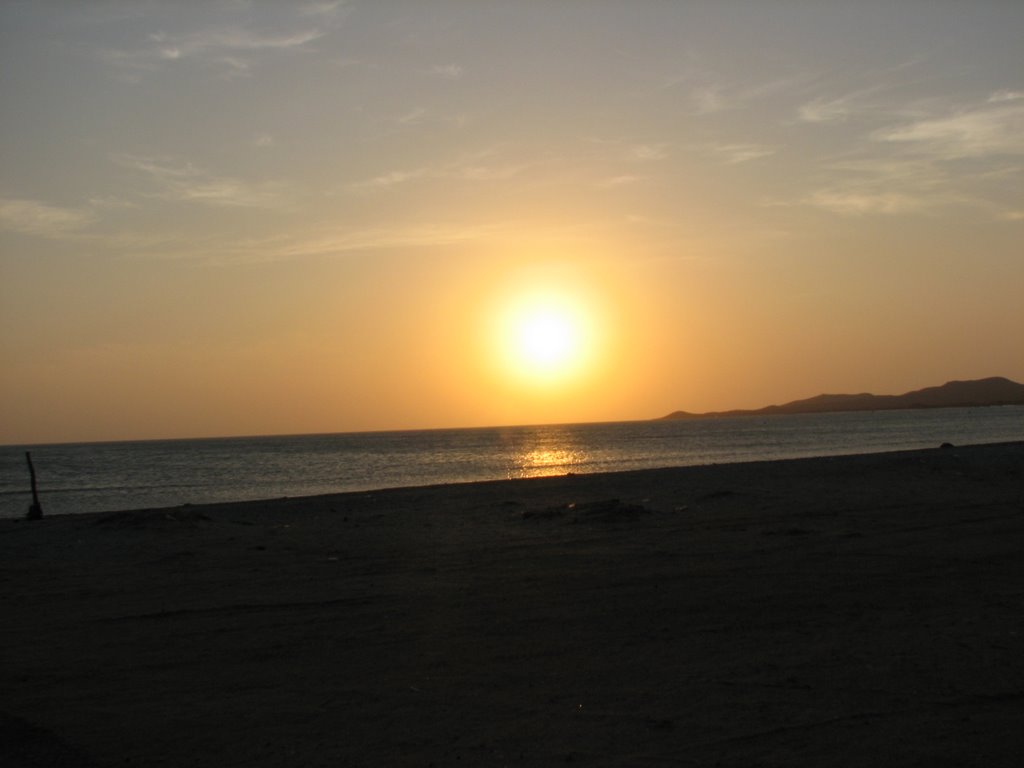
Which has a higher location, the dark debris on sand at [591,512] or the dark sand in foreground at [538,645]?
the dark debris on sand at [591,512]

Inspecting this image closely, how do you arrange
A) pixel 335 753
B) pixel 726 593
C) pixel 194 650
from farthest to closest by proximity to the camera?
pixel 726 593 < pixel 194 650 < pixel 335 753

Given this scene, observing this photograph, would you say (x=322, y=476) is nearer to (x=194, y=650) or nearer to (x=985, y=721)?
(x=194, y=650)

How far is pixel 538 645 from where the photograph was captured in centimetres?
856

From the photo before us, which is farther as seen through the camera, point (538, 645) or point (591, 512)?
point (591, 512)

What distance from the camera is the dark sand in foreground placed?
616 centimetres

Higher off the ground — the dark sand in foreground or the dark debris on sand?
the dark debris on sand

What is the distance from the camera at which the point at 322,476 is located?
67.3 meters

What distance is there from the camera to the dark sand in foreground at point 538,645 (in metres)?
6.16

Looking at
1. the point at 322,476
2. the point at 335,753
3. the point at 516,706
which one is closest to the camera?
the point at 335,753

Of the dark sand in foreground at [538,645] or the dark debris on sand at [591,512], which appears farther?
the dark debris on sand at [591,512]

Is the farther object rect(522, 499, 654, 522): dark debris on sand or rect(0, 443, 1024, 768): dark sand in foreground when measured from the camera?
rect(522, 499, 654, 522): dark debris on sand

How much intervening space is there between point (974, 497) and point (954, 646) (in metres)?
12.1

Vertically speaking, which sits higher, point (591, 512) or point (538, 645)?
point (591, 512)

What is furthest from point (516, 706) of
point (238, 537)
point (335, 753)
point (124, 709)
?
point (238, 537)
